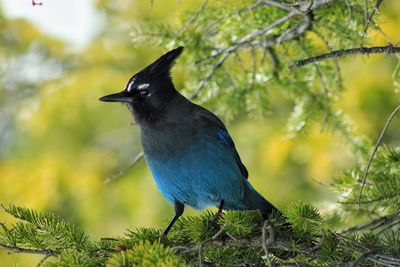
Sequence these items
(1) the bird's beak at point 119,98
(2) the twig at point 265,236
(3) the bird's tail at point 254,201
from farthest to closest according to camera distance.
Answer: (3) the bird's tail at point 254,201, (1) the bird's beak at point 119,98, (2) the twig at point 265,236

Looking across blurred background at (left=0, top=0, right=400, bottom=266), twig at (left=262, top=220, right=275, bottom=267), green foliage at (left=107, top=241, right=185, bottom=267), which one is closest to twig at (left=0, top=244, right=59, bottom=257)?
green foliage at (left=107, top=241, right=185, bottom=267)

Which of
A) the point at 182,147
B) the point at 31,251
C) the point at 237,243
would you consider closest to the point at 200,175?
the point at 182,147

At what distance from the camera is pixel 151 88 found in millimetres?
3379

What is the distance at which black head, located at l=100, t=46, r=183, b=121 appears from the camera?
3.31 m

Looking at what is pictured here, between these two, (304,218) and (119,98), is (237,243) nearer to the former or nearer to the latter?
(304,218)

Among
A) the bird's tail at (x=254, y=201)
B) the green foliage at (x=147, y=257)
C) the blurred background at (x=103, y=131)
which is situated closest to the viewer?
the green foliage at (x=147, y=257)

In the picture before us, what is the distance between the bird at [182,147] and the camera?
3213 millimetres

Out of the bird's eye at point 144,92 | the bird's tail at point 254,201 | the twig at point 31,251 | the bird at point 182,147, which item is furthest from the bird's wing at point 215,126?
the twig at point 31,251

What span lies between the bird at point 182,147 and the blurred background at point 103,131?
5.21 ft

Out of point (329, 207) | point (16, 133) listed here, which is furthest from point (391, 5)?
point (16, 133)

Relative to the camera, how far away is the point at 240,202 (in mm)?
3357

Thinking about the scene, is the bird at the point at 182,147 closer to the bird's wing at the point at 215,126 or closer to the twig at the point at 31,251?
the bird's wing at the point at 215,126

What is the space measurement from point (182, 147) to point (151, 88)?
1.16 ft

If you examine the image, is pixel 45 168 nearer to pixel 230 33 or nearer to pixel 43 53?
pixel 43 53
